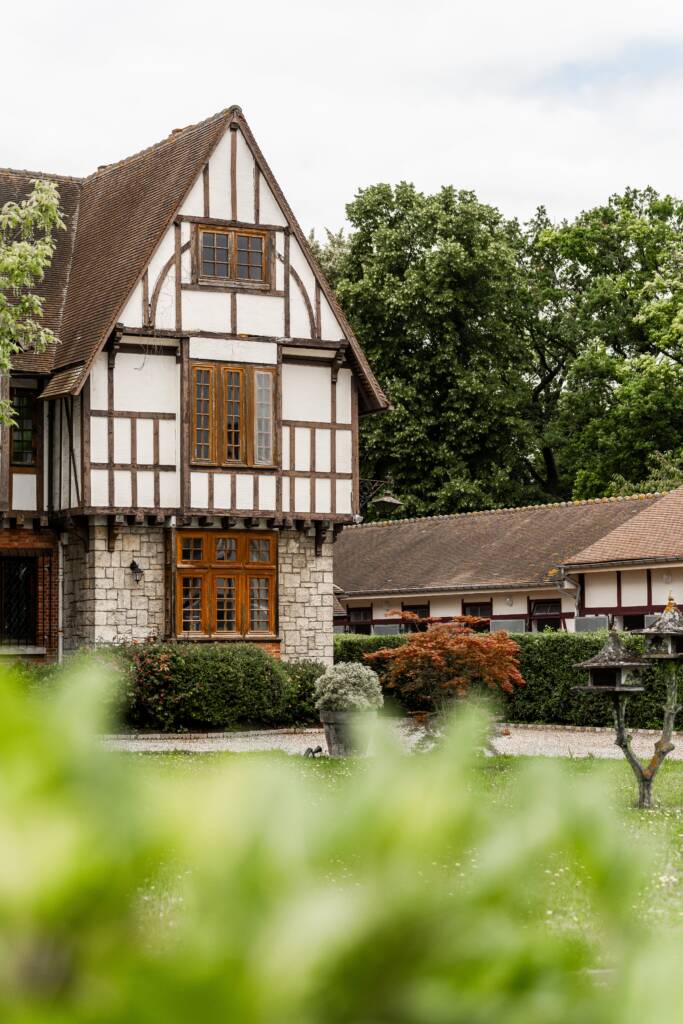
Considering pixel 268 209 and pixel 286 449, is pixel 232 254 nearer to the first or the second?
pixel 268 209

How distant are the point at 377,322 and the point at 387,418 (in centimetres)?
350

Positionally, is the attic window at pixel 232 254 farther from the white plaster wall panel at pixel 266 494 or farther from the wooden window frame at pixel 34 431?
the wooden window frame at pixel 34 431

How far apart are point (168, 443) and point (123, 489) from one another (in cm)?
119

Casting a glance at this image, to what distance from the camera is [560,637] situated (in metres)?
26.4

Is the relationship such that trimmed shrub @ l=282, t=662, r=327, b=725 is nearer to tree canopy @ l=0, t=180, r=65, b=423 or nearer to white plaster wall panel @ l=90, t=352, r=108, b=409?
white plaster wall panel @ l=90, t=352, r=108, b=409

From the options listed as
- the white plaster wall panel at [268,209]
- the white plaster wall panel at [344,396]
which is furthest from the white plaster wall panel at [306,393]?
the white plaster wall panel at [268,209]

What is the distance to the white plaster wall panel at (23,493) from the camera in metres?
27.3

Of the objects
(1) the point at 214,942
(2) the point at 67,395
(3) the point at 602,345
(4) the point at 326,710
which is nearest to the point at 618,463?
(3) the point at 602,345

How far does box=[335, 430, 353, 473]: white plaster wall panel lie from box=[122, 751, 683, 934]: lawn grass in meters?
10.1

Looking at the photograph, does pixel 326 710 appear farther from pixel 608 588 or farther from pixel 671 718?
pixel 608 588

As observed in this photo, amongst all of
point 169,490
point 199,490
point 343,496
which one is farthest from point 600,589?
point 169,490

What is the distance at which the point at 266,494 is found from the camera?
88.7 ft

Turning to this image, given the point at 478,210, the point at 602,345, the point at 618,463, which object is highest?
the point at 478,210

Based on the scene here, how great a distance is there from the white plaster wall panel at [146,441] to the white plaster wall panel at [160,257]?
2.41 meters
